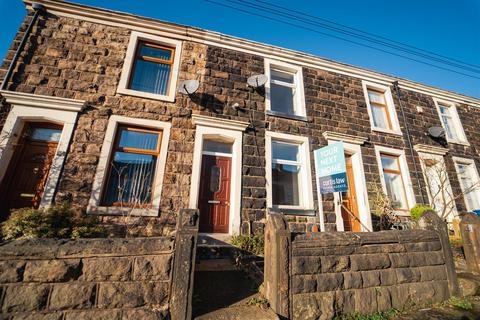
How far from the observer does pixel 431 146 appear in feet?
27.5

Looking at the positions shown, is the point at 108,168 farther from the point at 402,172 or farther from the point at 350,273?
the point at 402,172

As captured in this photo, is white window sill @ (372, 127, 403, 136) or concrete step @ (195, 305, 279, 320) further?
white window sill @ (372, 127, 403, 136)

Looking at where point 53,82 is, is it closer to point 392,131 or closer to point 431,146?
point 392,131

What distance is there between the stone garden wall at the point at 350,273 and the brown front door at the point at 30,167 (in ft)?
18.6

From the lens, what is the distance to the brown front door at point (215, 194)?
552 cm

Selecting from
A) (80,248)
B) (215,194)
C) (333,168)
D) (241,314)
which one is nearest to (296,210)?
(333,168)

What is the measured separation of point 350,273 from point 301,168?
4019mm

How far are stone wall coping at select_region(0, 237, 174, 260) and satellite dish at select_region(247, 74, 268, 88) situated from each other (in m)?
5.76

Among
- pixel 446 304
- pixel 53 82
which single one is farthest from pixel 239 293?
pixel 53 82

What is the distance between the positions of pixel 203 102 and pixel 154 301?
5343 millimetres

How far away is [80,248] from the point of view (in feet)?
7.59

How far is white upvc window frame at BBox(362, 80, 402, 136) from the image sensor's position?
8170 mm

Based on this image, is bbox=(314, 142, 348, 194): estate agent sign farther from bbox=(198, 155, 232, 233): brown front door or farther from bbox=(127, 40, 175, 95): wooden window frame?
bbox=(127, 40, 175, 95): wooden window frame

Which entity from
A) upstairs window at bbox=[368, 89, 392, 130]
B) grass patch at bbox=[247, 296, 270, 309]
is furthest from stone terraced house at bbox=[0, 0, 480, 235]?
grass patch at bbox=[247, 296, 270, 309]
